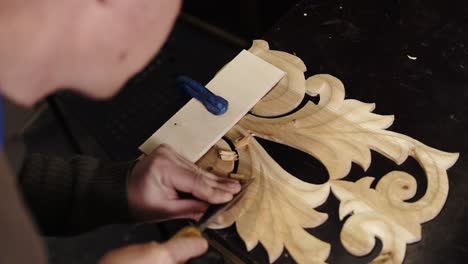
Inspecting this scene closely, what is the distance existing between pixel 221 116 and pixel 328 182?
0.55ft

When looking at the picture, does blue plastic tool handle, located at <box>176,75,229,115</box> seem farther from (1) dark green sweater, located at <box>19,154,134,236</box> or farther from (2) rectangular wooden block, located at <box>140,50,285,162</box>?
(1) dark green sweater, located at <box>19,154,134,236</box>

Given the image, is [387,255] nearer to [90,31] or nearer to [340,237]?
[340,237]

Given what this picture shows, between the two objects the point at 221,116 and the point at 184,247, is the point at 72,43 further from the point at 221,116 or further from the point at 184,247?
the point at 221,116

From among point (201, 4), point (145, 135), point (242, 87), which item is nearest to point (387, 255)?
point (242, 87)

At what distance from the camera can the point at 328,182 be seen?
2.25 feet

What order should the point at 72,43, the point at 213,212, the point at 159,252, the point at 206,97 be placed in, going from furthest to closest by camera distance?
the point at 206,97, the point at 213,212, the point at 159,252, the point at 72,43

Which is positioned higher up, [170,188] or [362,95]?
[362,95]

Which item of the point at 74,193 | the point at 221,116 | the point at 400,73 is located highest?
the point at 400,73

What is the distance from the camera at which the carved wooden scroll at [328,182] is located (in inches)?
25.1

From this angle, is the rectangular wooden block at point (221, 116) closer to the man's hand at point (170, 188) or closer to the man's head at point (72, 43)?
the man's hand at point (170, 188)

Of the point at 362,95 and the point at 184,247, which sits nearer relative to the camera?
the point at 184,247

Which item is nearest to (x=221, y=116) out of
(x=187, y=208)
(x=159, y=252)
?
(x=187, y=208)

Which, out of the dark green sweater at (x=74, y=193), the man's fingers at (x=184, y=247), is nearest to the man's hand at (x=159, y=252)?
the man's fingers at (x=184, y=247)

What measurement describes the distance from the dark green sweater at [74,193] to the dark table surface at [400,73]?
137mm
